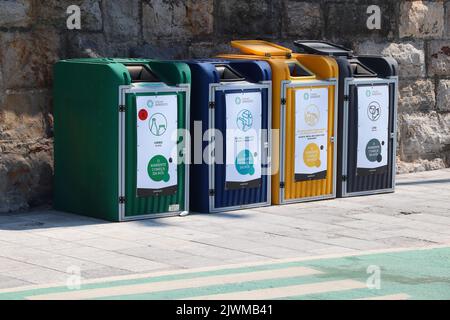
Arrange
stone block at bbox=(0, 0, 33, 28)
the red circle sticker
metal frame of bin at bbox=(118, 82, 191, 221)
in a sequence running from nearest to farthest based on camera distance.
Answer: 1. metal frame of bin at bbox=(118, 82, 191, 221)
2. the red circle sticker
3. stone block at bbox=(0, 0, 33, 28)

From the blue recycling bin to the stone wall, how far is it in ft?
3.00

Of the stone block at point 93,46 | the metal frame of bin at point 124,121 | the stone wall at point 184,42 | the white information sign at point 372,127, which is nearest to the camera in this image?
the metal frame of bin at point 124,121

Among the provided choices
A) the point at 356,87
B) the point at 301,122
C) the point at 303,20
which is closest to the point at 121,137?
the point at 301,122

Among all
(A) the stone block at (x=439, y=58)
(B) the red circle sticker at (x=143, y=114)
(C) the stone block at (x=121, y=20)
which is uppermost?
(C) the stone block at (x=121, y=20)

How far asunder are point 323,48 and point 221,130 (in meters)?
1.84

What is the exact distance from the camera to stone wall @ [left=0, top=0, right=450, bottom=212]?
10.1 metres

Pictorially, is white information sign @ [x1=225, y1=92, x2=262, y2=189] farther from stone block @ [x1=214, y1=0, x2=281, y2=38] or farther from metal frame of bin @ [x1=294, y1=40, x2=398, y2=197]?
stone block @ [x1=214, y1=0, x2=281, y2=38]

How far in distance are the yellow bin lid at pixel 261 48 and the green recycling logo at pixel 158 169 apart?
5.60ft

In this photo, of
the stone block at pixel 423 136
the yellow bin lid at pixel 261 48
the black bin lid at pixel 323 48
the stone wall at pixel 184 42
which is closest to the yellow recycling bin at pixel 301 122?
the yellow bin lid at pixel 261 48

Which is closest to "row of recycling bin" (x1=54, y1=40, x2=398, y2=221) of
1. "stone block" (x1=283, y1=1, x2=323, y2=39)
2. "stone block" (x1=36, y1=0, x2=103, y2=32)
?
"stone block" (x1=36, y1=0, x2=103, y2=32)

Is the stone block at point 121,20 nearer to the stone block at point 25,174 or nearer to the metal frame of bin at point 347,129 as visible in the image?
the stone block at point 25,174

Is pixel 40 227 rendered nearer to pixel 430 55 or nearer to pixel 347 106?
pixel 347 106

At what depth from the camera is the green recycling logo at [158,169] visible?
31.9 ft
